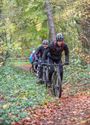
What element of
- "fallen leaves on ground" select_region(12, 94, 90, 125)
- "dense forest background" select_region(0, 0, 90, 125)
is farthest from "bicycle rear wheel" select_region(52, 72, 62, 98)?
"fallen leaves on ground" select_region(12, 94, 90, 125)

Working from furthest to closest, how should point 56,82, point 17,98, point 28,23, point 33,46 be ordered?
1. point 33,46
2. point 28,23
3. point 56,82
4. point 17,98

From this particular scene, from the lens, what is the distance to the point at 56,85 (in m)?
13.2

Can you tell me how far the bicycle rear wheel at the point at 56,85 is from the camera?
13.0 meters

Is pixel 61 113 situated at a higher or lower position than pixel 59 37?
lower

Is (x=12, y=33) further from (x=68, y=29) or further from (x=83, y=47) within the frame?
(x=83, y=47)

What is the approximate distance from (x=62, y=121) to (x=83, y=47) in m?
11.3

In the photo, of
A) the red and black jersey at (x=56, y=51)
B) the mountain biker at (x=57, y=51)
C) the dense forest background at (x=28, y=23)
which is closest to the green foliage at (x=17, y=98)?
the mountain biker at (x=57, y=51)

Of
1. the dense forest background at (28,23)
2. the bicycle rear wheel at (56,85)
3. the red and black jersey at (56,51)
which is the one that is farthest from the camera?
the dense forest background at (28,23)

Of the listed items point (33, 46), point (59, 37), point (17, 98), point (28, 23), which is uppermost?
point (28, 23)

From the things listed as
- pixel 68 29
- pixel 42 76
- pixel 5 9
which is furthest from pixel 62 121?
pixel 5 9

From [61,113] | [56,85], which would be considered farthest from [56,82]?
[61,113]

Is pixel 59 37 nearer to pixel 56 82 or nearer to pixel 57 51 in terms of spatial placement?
pixel 57 51

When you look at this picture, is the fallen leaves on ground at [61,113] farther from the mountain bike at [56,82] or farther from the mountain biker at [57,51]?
the mountain biker at [57,51]

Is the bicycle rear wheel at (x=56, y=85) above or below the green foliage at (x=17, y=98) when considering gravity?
above
